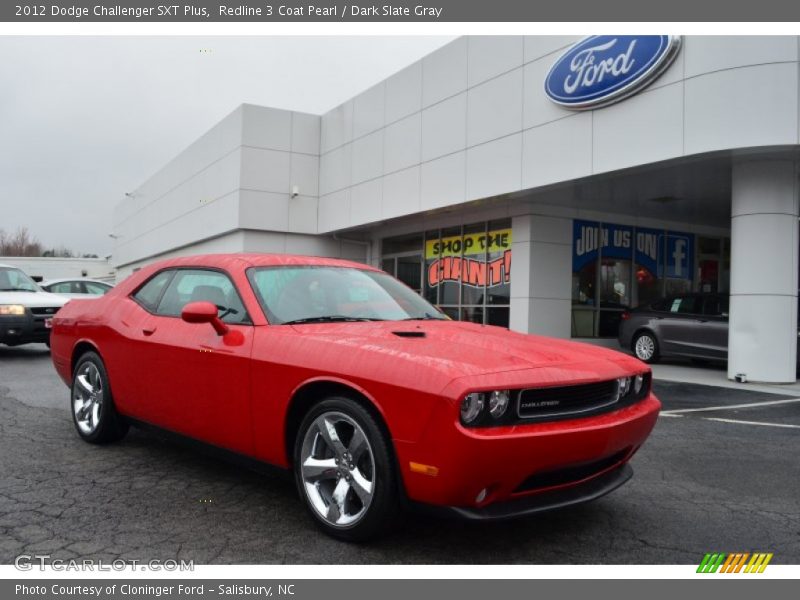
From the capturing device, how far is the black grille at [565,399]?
292cm

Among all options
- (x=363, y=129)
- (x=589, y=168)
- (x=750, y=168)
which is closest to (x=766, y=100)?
(x=750, y=168)

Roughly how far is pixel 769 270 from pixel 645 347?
3.36m

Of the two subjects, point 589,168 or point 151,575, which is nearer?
point 151,575

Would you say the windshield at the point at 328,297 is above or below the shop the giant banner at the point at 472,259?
below

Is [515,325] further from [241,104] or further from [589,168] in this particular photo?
[241,104]

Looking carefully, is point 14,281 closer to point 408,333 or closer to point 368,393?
point 408,333

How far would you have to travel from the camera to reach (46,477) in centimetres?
424

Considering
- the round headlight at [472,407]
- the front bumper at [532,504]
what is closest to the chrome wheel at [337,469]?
the front bumper at [532,504]

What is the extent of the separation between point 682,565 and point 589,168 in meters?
9.72

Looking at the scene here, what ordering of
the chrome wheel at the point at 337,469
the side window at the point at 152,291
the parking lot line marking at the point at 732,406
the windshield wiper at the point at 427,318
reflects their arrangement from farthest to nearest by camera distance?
the parking lot line marking at the point at 732,406, the side window at the point at 152,291, the windshield wiper at the point at 427,318, the chrome wheel at the point at 337,469

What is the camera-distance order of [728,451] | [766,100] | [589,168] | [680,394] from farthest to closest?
[589,168], [766,100], [680,394], [728,451]

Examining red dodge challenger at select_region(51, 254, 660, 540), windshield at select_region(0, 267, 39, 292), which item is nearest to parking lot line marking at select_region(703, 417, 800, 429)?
red dodge challenger at select_region(51, 254, 660, 540)

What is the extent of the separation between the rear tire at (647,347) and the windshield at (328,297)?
950 centimetres

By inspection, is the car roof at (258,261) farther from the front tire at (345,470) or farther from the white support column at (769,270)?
the white support column at (769,270)
